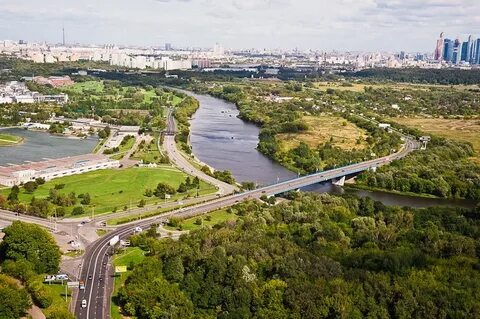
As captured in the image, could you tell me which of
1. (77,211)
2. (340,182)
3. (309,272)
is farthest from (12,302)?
(340,182)

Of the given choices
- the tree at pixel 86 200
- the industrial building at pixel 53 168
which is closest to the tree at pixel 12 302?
the tree at pixel 86 200

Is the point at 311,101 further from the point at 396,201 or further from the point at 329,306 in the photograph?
the point at 329,306

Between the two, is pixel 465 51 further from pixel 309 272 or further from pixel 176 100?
pixel 309 272

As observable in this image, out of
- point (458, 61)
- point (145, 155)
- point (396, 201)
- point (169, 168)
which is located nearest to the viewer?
point (396, 201)

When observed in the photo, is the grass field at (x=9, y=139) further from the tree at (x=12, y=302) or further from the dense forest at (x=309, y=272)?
the tree at (x=12, y=302)

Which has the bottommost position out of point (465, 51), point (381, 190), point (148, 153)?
point (381, 190)

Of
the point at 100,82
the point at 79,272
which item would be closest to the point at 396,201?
the point at 79,272

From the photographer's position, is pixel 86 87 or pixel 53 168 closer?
pixel 53 168
